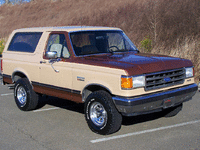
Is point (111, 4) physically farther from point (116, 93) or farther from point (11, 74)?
point (116, 93)

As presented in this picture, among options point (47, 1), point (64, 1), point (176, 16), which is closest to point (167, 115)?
point (176, 16)

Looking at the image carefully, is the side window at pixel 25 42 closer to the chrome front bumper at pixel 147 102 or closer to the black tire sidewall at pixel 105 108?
the black tire sidewall at pixel 105 108

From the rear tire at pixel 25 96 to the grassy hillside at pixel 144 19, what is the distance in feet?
11.0

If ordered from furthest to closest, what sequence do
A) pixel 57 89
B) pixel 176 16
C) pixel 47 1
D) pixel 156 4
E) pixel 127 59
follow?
pixel 47 1 → pixel 156 4 → pixel 176 16 → pixel 57 89 → pixel 127 59

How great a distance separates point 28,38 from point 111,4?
25.9 meters

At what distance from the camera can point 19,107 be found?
7.93m

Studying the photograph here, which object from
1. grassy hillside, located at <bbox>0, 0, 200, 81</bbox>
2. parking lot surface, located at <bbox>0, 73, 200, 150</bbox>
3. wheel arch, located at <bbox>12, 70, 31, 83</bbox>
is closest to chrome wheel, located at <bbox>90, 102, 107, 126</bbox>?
parking lot surface, located at <bbox>0, 73, 200, 150</bbox>

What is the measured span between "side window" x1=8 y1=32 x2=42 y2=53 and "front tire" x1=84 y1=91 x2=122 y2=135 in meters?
2.41

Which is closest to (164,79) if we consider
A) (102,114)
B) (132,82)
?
(132,82)

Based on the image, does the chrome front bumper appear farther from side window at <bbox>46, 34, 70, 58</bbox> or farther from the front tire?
side window at <bbox>46, 34, 70, 58</bbox>

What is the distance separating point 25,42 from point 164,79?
3874 mm

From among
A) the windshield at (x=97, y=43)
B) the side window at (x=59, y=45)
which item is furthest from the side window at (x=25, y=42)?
the windshield at (x=97, y=43)

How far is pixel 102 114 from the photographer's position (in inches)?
233

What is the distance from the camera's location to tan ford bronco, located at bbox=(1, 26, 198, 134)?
5512 millimetres
